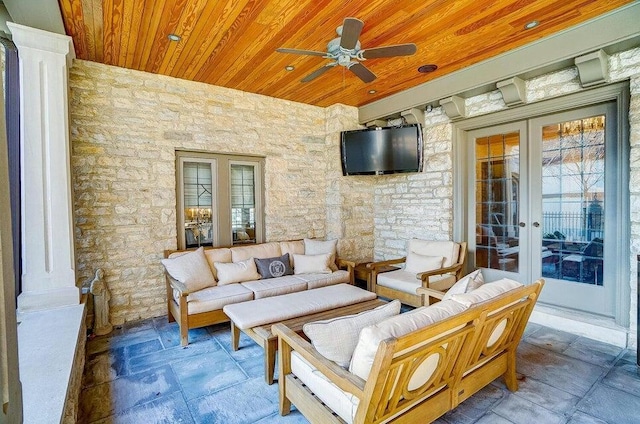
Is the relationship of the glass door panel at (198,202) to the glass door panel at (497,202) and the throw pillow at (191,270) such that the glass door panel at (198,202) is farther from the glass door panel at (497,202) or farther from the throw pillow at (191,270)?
the glass door panel at (497,202)

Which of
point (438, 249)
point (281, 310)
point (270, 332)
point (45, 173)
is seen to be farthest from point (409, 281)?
point (45, 173)

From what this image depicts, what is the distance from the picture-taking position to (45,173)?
267 cm

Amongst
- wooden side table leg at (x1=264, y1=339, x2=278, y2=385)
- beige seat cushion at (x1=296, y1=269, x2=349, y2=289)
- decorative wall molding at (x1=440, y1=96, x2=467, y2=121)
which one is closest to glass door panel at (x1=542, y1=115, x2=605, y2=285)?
decorative wall molding at (x1=440, y1=96, x2=467, y2=121)

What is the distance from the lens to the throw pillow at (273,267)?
152 inches

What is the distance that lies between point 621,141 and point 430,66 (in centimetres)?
190

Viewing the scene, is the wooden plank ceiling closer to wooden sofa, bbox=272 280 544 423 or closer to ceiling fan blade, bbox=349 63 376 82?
ceiling fan blade, bbox=349 63 376 82

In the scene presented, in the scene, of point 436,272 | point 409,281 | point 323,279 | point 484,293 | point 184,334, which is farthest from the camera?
point 323,279

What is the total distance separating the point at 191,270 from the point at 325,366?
7.47 feet

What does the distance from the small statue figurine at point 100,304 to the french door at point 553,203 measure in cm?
438

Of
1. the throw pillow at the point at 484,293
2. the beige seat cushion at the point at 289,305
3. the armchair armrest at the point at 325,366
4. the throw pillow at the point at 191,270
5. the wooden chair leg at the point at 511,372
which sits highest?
the throw pillow at the point at 484,293

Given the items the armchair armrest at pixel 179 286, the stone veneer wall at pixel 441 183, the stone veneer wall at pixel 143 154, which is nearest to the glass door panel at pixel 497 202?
Answer: the stone veneer wall at pixel 441 183

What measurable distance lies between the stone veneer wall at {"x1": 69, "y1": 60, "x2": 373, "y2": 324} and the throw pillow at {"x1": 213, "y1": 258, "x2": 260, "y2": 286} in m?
0.72

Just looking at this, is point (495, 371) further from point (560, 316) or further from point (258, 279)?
point (258, 279)

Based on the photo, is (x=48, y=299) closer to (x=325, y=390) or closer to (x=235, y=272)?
(x=235, y=272)
